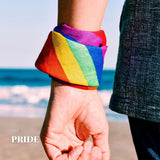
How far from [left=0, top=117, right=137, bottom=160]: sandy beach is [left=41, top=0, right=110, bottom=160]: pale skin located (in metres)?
3.13

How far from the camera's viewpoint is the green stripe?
881 millimetres

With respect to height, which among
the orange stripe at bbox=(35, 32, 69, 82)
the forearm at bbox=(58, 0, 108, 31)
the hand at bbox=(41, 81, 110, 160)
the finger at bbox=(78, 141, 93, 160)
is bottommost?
the finger at bbox=(78, 141, 93, 160)

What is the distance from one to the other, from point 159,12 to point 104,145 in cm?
50

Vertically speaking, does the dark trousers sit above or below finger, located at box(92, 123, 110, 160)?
above

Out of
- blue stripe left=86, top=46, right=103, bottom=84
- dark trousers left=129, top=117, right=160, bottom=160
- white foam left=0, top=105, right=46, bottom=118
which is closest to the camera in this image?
dark trousers left=129, top=117, right=160, bottom=160

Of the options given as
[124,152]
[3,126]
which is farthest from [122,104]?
[3,126]

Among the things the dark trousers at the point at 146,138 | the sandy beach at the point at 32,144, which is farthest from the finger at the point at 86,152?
the sandy beach at the point at 32,144

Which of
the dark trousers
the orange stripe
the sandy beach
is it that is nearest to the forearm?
the orange stripe

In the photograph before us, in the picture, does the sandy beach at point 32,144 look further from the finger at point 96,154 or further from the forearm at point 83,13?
the forearm at point 83,13

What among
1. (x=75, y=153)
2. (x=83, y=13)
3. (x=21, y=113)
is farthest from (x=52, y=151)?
(x=21, y=113)

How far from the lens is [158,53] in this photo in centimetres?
73

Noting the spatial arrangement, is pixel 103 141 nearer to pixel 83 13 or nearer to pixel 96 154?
pixel 96 154

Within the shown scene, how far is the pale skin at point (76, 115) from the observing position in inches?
33.6

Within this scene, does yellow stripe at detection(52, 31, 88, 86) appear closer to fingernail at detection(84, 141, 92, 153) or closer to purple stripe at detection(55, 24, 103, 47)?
purple stripe at detection(55, 24, 103, 47)
